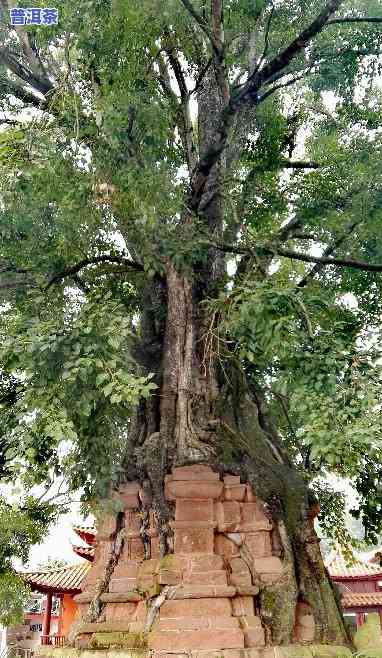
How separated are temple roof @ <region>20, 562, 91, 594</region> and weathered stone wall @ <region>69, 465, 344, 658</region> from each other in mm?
9570

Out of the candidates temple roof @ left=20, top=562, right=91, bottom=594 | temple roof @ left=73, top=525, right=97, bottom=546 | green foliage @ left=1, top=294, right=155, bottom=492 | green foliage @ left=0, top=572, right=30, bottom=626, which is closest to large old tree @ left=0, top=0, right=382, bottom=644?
green foliage @ left=1, top=294, right=155, bottom=492

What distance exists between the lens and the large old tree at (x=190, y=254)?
201 inches

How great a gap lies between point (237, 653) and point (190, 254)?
3664mm

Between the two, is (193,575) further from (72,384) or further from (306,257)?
(306,257)

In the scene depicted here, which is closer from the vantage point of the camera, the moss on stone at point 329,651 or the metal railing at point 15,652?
the moss on stone at point 329,651

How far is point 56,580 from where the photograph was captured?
1516cm

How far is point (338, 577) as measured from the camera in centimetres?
1550

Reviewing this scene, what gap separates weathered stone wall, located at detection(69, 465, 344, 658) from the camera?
518 centimetres

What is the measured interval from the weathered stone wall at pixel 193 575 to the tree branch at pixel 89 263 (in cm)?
233

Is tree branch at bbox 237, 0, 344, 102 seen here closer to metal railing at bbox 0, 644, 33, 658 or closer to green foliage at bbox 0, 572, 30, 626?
green foliage at bbox 0, 572, 30, 626

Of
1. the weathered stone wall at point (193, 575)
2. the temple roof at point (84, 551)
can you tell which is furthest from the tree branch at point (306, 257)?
the temple roof at point (84, 551)

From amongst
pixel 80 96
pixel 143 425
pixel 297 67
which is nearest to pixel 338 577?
pixel 143 425

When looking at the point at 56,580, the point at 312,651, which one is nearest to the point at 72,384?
the point at 312,651

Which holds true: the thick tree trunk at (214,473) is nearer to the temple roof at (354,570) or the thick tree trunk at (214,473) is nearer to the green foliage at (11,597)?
the green foliage at (11,597)
